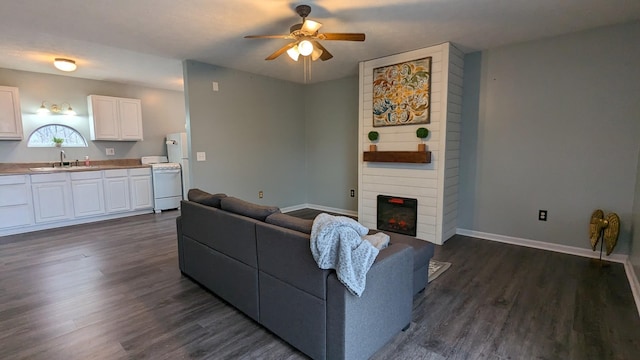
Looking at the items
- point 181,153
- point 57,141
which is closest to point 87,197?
point 57,141

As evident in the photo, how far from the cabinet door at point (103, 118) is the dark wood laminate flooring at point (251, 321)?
8.38ft

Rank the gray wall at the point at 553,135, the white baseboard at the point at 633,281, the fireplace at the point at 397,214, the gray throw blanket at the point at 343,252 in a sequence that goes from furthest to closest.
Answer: the fireplace at the point at 397,214
the gray wall at the point at 553,135
the white baseboard at the point at 633,281
the gray throw blanket at the point at 343,252

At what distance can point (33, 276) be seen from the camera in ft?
9.71

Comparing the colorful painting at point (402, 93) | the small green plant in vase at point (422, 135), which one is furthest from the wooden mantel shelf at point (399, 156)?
the colorful painting at point (402, 93)

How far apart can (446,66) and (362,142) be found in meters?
1.48

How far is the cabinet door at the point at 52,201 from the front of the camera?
15.0 ft

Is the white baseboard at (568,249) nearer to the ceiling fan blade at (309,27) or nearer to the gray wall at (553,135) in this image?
the gray wall at (553,135)

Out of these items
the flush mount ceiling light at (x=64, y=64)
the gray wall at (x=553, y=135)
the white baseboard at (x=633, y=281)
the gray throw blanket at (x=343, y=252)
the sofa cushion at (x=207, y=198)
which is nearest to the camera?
the gray throw blanket at (x=343, y=252)

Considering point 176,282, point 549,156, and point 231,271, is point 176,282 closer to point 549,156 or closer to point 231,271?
point 231,271

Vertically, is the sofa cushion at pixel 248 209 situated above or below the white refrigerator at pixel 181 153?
A: below

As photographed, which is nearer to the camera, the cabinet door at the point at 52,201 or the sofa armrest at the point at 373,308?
the sofa armrest at the point at 373,308

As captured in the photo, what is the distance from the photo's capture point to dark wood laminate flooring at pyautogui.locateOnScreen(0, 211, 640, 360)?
1.88 m

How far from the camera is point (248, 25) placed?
9.95 feet

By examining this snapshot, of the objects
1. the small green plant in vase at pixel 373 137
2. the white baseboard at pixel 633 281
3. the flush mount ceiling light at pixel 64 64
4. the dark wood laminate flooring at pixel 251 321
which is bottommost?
the dark wood laminate flooring at pixel 251 321
